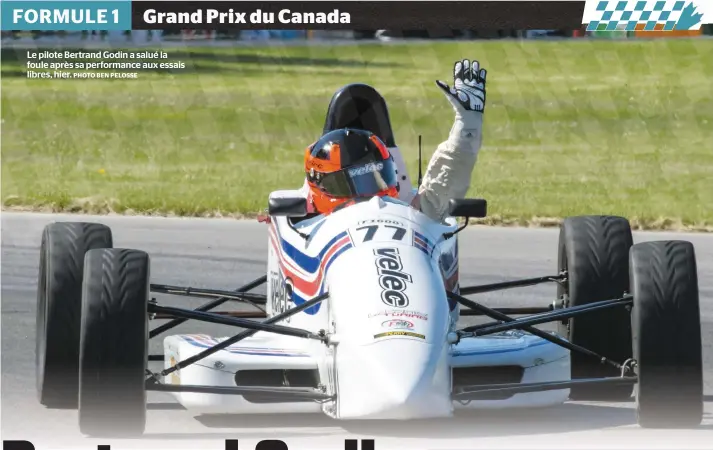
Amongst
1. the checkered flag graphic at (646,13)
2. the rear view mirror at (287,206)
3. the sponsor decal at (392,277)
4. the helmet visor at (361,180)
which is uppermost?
the checkered flag graphic at (646,13)

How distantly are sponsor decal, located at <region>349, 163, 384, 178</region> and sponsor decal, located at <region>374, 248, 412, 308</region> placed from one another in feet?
3.38

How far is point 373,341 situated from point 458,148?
7.03 feet

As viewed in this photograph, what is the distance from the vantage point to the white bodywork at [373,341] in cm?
786

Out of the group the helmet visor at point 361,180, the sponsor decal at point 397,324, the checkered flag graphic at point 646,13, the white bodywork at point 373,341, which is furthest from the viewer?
the checkered flag graphic at point 646,13

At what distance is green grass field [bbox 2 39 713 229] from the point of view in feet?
71.1

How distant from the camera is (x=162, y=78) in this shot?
40.8 meters

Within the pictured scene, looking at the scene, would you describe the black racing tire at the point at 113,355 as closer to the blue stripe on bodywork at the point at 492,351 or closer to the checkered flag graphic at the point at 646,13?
the blue stripe on bodywork at the point at 492,351

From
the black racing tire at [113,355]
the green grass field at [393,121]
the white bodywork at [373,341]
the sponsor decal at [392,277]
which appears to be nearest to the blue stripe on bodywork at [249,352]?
the white bodywork at [373,341]

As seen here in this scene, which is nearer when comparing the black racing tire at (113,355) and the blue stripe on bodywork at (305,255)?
the black racing tire at (113,355)

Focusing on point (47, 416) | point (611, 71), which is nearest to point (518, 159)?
point (611, 71)

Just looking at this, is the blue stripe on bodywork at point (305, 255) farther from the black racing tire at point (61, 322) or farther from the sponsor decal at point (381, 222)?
the black racing tire at point (61, 322)

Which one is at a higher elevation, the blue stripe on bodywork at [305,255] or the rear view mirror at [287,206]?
the rear view mirror at [287,206]

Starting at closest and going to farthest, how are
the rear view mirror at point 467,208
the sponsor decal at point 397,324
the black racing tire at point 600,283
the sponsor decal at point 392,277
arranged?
the sponsor decal at point 397,324, the sponsor decal at point 392,277, the rear view mirror at point 467,208, the black racing tire at point 600,283

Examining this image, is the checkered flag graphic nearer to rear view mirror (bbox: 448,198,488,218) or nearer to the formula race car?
the formula race car
